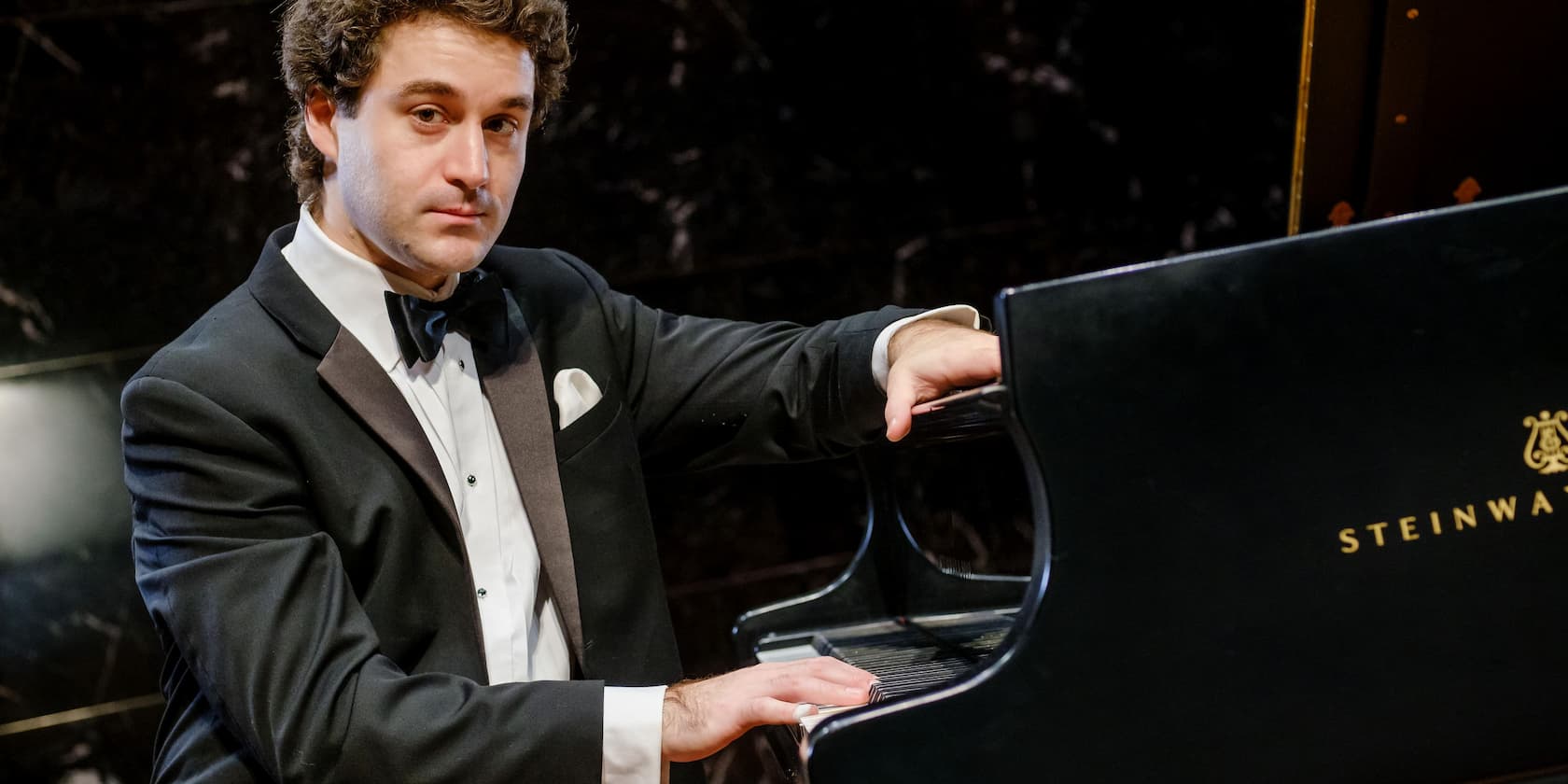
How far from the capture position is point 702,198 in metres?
2.79

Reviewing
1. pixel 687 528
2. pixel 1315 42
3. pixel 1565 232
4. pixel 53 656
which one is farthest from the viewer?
pixel 687 528

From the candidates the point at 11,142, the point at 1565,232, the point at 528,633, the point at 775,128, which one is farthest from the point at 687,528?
the point at 1565,232

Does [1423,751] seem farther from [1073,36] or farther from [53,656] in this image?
[53,656]

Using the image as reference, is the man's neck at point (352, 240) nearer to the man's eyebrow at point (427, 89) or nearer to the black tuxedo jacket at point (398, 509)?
the black tuxedo jacket at point (398, 509)

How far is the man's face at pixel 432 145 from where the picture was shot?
5.10 ft

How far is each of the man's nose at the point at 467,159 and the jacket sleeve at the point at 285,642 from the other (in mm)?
389

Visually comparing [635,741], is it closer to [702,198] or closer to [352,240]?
[352,240]

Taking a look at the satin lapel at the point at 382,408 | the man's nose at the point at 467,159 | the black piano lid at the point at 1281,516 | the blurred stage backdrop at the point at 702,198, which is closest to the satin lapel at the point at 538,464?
the satin lapel at the point at 382,408

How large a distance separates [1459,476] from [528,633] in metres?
1.08

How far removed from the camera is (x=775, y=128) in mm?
2799

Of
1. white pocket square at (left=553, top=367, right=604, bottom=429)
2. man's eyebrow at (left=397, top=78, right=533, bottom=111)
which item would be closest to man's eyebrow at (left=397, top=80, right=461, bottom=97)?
man's eyebrow at (left=397, top=78, right=533, bottom=111)

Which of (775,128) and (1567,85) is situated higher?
(775,128)

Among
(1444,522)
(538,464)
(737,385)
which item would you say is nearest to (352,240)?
(538,464)

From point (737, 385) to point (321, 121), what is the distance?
0.66 m
